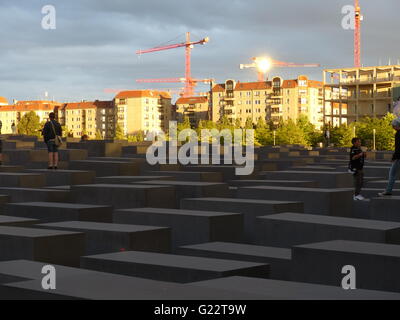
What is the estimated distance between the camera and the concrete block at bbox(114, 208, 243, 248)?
11.3 m

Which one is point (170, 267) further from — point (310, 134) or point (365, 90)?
point (365, 90)

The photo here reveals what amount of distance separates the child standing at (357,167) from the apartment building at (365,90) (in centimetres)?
10791

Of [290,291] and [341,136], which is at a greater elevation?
[341,136]

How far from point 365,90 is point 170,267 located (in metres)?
124

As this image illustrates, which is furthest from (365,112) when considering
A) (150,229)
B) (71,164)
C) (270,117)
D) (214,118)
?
(150,229)

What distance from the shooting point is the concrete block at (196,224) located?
11.3 m

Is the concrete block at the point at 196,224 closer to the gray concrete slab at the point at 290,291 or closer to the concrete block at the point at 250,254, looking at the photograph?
the concrete block at the point at 250,254

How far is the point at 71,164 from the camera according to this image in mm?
21797

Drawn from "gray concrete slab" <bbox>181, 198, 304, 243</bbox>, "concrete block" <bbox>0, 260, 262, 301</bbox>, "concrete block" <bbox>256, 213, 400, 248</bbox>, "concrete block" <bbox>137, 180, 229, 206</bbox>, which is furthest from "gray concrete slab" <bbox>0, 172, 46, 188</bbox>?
"concrete block" <bbox>0, 260, 262, 301</bbox>

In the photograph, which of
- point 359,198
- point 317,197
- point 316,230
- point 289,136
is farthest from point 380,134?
point 316,230

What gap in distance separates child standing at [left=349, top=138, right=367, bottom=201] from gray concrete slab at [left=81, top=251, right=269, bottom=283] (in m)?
7.74

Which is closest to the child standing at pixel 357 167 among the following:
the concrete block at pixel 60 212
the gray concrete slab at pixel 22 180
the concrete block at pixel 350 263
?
the concrete block at pixel 60 212

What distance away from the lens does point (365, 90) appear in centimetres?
12762

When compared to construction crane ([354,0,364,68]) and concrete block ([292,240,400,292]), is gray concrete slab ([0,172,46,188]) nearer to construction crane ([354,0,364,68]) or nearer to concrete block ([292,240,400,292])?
concrete block ([292,240,400,292])
